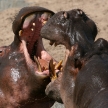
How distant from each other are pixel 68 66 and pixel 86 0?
6.59 metres

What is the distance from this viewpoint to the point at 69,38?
8.36 feet

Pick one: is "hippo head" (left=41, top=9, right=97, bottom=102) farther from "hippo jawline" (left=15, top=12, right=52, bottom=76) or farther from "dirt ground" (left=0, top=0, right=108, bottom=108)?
"dirt ground" (left=0, top=0, right=108, bottom=108)

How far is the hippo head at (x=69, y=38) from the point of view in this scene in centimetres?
239

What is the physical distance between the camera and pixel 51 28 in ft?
8.75

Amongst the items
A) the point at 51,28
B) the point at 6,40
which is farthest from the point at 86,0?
the point at 51,28

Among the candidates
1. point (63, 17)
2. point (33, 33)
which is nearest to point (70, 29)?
point (63, 17)

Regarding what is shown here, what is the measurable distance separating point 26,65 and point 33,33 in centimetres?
25

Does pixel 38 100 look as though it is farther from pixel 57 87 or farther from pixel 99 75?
pixel 99 75

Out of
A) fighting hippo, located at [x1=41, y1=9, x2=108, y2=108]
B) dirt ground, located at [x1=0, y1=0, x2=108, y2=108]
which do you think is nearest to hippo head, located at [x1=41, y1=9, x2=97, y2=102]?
fighting hippo, located at [x1=41, y1=9, x2=108, y2=108]

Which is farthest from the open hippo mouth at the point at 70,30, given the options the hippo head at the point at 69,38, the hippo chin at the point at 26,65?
the hippo chin at the point at 26,65

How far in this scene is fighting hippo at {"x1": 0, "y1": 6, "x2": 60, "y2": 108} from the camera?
10.2 ft

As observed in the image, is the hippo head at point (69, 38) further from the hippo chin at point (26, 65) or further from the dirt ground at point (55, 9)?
the dirt ground at point (55, 9)

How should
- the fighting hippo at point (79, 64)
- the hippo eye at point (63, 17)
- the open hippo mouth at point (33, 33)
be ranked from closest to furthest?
1. the fighting hippo at point (79, 64)
2. the hippo eye at point (63, 17)
3. the open hippo mouth at point (33, 33)

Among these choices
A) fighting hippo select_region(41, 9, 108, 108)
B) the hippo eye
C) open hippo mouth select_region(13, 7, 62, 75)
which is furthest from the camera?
open hippo mouth select_region(13, 7, 62, 75)
